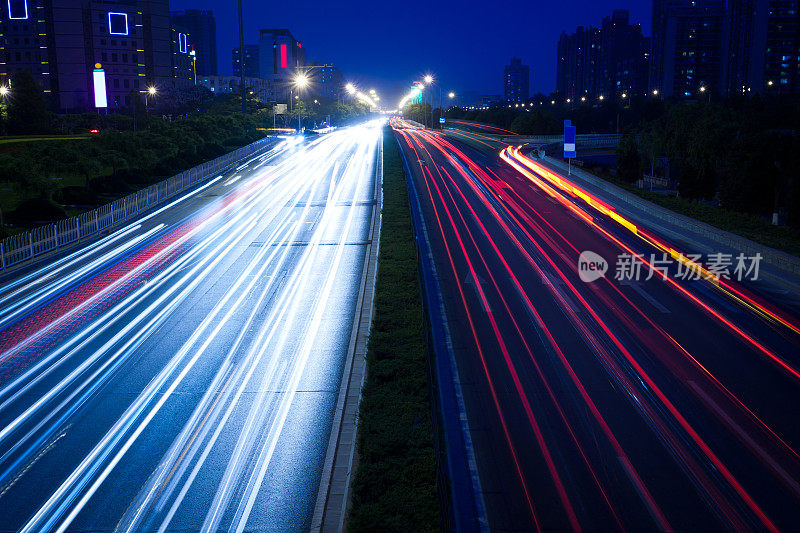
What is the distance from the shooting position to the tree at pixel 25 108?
62.7m

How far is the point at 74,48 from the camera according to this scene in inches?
4306

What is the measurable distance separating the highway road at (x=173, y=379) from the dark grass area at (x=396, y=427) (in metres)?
0.84

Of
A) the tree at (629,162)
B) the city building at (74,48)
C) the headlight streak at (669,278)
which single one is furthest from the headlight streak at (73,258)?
the city building at (74,48)

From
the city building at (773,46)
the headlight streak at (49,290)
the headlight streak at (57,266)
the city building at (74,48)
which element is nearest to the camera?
the headlight streak at (49,290)

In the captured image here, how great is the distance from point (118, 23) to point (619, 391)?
397ft

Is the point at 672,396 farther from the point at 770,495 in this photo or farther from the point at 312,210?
the point at 312,210

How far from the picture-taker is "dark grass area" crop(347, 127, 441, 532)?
8.25m

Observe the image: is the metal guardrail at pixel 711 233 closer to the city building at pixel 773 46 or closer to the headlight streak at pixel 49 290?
the headlight streak at pixel 49 290

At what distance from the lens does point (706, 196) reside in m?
47.9

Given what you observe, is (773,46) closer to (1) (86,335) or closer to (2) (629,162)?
(2) (629,162)

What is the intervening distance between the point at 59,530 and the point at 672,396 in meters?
10.6

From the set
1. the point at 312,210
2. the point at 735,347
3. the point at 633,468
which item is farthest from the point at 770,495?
the point at 312,210

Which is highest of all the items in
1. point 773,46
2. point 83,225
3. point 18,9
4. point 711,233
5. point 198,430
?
point 773,46

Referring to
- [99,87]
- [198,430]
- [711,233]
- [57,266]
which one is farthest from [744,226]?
[99,87]
